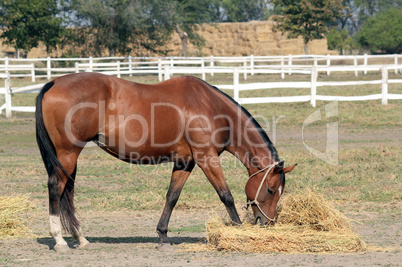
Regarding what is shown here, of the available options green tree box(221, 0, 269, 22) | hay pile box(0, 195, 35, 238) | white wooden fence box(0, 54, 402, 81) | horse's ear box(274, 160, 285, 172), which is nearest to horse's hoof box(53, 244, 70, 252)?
hay pile box(0, 195, 35, 238)

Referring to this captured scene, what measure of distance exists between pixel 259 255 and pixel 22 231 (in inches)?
123

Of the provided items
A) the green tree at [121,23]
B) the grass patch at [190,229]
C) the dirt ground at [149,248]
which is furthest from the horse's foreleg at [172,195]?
the green tree at [121,23]

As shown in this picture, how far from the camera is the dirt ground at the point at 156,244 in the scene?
18.4ft

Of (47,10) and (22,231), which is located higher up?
(47,10)

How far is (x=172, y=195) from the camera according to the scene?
6449mm

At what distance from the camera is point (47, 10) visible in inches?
1527

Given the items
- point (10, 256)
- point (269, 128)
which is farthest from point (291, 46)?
point (10, 256)

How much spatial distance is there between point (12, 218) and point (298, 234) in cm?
366

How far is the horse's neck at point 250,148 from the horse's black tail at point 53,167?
2021mm

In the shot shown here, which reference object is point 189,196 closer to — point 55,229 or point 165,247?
point 165,247

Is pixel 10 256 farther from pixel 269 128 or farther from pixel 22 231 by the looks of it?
pixel 269 128

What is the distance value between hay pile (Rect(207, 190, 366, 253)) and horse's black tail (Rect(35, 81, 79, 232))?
1.69 meters

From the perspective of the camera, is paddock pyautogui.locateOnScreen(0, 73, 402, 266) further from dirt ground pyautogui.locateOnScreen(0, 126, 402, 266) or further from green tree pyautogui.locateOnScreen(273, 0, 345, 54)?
green tree pyautogui.locateOnScreen(273, 0, 345, 54)

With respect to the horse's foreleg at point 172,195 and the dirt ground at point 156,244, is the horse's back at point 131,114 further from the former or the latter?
the dirt ground at point 156,244
